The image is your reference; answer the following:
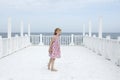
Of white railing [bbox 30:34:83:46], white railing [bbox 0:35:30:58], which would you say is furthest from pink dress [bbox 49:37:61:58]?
white railing [bbox 30:34:83:46]

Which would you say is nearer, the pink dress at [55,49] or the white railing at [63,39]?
the pink dress at [55,49]

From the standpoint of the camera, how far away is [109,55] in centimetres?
1259

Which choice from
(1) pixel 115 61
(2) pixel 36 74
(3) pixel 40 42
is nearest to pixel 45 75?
(2) pixel 36 74

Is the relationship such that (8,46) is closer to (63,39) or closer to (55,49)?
(55,49)

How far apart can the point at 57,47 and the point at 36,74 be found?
4.17ft

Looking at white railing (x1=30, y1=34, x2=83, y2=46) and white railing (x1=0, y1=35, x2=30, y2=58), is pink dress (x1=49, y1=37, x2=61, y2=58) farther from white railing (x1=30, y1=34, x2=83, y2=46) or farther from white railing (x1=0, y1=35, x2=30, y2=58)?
white railing (x1=30, y1=34, x2=83, y2=46)

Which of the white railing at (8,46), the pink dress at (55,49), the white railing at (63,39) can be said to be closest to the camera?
the pink dress at (55,49)

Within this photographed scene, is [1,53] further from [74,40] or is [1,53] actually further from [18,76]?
[74,40]

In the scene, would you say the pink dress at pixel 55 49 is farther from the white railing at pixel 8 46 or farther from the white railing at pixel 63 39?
the white railing at pixel 63 39

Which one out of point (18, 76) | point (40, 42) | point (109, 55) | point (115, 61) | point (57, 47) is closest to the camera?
point (18, 76)

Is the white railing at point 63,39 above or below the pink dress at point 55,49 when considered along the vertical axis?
below

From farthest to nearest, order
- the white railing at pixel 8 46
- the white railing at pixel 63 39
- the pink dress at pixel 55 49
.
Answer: the white railing at pixel 63 39, the white railing at pixel 8 46, the pink dress at pixel 55 49

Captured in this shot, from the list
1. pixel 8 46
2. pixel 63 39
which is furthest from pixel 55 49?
pixel 63 39

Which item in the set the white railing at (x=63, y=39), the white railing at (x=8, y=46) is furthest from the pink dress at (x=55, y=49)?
the white railing at (x=63, y=39)
